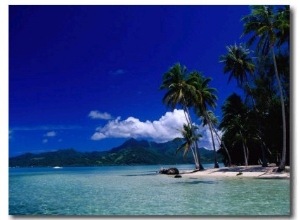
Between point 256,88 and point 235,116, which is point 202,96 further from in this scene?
point 256,88

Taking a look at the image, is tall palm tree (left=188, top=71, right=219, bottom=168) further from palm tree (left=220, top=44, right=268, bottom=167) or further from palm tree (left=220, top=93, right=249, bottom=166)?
palm tree (left=220, top=44, right=268, bottom=167)

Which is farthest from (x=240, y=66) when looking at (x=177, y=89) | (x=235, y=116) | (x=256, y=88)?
(x=177, y=89)

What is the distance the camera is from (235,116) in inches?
722

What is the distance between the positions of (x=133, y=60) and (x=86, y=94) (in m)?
1.79

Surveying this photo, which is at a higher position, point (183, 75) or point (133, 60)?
point (183, 75)

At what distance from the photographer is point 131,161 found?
43.3 metres

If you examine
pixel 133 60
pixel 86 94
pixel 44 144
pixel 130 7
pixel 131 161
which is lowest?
pixel 131 161

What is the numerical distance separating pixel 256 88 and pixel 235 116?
13.5ft

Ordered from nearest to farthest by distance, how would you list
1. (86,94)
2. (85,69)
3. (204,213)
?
(204,213) < (85,69) < (86,94)

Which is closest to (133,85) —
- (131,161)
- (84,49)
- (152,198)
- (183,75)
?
(84,49)

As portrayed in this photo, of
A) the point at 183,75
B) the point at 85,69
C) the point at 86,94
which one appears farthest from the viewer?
the point at 183,75

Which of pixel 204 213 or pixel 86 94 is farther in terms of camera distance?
pixel 86 94

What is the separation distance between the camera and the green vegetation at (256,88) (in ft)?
32.9

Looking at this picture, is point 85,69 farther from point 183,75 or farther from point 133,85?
point 183,75
